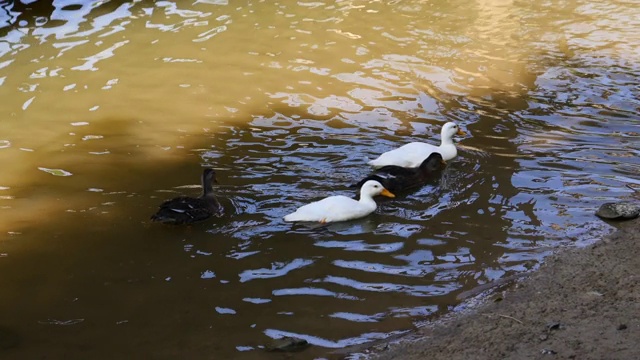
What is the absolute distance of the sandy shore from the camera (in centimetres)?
547

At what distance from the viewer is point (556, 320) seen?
5918 mm

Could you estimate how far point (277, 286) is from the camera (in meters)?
6.92

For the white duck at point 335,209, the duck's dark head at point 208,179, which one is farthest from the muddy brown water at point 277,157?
the duck's dark head at point 208,179

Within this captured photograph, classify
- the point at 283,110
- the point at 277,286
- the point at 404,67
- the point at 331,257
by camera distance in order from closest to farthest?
the point at 277,286 → the point at 331,257 → the point at 283,110 → the point at 404,67

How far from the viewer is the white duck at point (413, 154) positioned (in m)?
9.49

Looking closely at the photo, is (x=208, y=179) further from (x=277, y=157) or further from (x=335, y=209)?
(x=335, y=209)

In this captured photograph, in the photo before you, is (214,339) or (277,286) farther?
(277,286)

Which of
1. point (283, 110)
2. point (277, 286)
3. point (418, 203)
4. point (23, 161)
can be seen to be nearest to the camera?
point (277, 286)

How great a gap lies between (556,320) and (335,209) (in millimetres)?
2723

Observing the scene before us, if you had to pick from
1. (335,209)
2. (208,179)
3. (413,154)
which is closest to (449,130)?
(413,154)

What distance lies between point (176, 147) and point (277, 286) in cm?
371

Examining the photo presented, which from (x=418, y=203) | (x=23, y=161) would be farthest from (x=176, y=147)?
(x=418, y=203)

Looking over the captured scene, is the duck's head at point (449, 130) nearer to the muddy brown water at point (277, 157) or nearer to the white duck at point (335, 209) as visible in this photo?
the muddy brown water at point (277, 157)

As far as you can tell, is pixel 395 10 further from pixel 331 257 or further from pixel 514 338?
pixel 514 338
